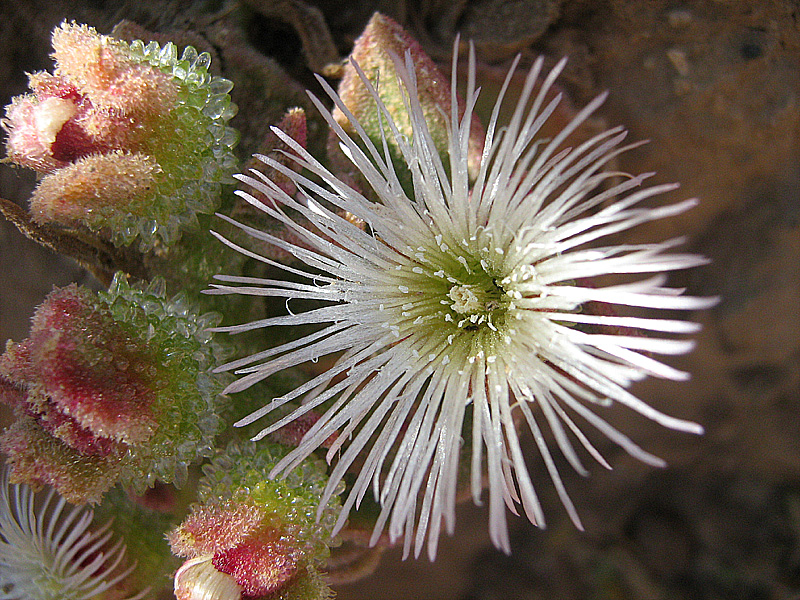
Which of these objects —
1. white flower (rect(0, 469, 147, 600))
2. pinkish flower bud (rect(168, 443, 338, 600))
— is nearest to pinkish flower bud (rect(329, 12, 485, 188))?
pinkish flower bud (rect(168, 443, 338, 600))

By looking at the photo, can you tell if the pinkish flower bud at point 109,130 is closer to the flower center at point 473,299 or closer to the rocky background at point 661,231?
the rocky background at point 661,231

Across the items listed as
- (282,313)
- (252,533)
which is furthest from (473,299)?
(252,533)

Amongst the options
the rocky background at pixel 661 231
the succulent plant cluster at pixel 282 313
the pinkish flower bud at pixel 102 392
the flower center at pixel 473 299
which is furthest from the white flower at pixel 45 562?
the flower center at pixel 473 299

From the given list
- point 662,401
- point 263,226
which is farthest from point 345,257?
point 662,401

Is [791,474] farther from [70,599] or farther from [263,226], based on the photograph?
[70,599]

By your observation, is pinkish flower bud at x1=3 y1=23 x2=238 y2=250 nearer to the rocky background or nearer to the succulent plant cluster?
the succulent plant cluster

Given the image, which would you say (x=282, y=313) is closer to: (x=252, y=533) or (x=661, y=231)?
(x=252, y=533)
